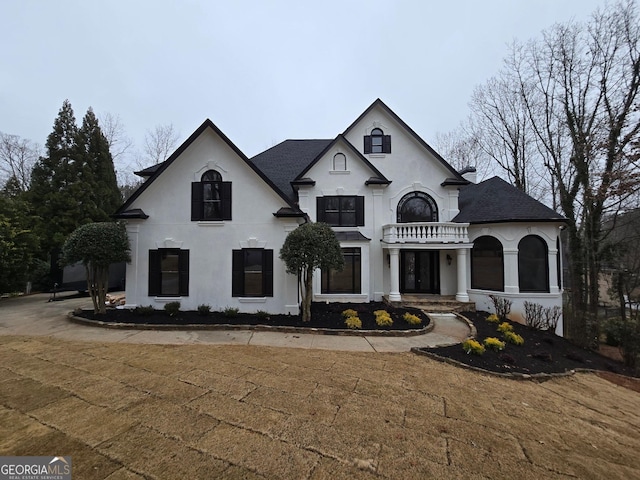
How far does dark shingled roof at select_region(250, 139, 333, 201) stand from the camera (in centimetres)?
1470

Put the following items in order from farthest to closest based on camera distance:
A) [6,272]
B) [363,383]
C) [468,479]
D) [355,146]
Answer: [355,146] < [6,272] < [363,383] < [468,479]

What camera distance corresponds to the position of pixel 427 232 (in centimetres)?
1280

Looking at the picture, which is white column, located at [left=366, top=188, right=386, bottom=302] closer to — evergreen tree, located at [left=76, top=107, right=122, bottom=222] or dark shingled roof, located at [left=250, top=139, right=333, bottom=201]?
dark shingled roof, located at [left=250, top=139, right=333, bottom=201]

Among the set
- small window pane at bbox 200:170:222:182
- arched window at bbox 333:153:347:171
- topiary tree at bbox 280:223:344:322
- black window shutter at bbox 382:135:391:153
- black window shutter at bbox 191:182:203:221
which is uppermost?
black window shutter at bbox 382:135:391:153

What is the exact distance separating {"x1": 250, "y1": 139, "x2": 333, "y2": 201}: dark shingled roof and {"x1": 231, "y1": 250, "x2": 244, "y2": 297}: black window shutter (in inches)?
199

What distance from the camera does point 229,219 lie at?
10.0 meters

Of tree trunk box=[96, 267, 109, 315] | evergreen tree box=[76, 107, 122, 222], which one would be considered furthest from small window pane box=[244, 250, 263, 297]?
evergreen tree box=[76, 107, 122, 222]

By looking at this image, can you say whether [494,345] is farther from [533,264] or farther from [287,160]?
[287,160]

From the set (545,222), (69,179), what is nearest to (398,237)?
(545,222)

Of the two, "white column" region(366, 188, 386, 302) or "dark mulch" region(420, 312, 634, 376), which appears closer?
"dark mulch" region(420, 312, 634, 376)

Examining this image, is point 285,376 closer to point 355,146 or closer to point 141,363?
point 141,363

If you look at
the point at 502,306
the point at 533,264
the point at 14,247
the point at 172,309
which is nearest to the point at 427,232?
the point at 502,306

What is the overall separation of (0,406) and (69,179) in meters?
21.2

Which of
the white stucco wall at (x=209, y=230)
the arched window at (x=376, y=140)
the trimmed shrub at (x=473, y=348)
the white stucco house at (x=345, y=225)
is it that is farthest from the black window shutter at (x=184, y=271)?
the arched window at (x=376, y=140)
